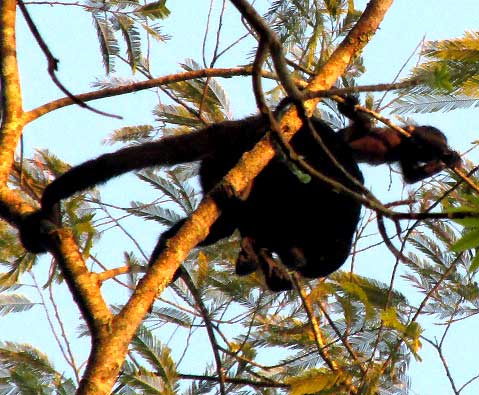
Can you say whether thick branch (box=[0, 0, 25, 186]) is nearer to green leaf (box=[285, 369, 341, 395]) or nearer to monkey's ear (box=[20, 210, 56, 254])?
monkey's ear (box=[20, 210, 56, 254])

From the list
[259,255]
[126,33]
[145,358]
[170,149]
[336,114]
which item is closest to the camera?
[145,358]

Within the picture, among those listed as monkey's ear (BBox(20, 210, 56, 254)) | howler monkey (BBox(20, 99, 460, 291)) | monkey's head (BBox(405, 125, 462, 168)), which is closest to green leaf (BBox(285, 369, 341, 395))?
howler monkey (BBox(20, 99, 460, 291))

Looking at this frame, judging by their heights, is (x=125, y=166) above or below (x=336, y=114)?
below

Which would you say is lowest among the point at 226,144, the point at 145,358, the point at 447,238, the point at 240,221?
the point at 145,358

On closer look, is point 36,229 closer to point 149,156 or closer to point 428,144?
point 149,156

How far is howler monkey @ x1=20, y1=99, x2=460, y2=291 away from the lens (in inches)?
177

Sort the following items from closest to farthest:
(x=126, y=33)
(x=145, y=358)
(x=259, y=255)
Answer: (x=145, y=358), (x=259, y=255), (x=126, y=33)

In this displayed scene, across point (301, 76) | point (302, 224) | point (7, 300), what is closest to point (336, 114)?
point (301, 76)

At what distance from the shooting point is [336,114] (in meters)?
5.61

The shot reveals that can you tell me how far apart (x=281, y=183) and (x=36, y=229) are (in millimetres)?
1986

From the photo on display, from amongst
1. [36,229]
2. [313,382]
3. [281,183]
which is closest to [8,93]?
[36,229]

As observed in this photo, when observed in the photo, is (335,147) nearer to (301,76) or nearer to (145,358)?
(301,76)

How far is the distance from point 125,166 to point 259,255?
1.04 metres

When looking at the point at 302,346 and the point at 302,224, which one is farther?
the point at 302,224
